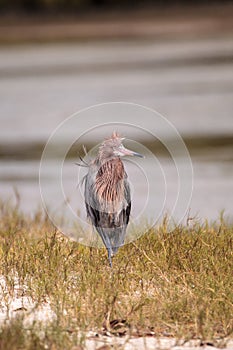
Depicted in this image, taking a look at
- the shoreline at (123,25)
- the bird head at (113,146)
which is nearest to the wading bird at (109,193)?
the bird head at (113,146)

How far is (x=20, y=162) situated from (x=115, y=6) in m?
26.8

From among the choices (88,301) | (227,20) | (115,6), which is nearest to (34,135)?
(88,301)

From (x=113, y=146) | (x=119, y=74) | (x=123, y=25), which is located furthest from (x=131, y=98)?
(x=123, y=25)

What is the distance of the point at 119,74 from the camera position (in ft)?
85.7

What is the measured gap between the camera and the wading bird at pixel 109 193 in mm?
5383

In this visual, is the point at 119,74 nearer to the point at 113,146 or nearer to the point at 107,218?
the point at 107,218

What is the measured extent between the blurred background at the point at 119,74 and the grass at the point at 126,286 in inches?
39.8

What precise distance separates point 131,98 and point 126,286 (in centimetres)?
1517

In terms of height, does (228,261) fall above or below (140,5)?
below

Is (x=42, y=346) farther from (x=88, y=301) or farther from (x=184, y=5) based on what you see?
(x=184, y=5)

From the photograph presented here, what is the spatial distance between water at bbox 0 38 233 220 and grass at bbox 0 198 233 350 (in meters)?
0.31

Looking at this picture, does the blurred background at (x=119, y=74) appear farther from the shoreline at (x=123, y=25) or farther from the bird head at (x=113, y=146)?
the bird head at (x=113, y=146)

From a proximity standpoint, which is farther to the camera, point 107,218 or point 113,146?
point 107,218

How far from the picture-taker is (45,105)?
20234mm
